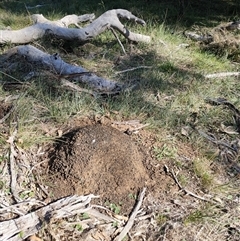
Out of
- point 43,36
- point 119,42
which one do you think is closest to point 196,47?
point 119,42

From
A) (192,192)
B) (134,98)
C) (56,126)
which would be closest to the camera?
(192,192)

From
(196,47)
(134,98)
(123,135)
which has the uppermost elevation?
(123,135)

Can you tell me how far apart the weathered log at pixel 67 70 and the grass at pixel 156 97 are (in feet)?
0.66

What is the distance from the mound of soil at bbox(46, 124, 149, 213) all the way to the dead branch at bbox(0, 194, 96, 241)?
4.0 inches

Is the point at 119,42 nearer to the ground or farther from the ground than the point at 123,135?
nearer to the ground

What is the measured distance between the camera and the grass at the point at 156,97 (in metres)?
3.19

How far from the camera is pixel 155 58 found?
545 cm

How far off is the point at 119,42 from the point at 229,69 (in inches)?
62.4

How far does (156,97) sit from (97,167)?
168 cm

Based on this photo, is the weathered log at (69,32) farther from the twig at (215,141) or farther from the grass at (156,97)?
the twig at (215,141)

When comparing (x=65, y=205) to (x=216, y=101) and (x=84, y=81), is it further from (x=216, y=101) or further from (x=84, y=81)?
(x=216, y=101)

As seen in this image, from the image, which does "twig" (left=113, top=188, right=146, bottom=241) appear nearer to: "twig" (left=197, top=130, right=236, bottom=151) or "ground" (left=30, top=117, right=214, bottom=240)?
"ground" (left=30, top=117, right=214, bottom=240)

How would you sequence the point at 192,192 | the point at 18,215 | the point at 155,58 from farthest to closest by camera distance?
the point at 155,58 → the point at 192,192 → the point at 18,215

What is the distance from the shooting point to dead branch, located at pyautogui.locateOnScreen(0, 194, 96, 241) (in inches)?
93.8
